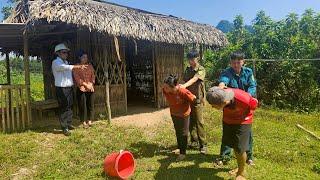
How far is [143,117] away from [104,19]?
2.97 m

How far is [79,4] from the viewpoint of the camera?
362 inches

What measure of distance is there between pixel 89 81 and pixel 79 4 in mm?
1792

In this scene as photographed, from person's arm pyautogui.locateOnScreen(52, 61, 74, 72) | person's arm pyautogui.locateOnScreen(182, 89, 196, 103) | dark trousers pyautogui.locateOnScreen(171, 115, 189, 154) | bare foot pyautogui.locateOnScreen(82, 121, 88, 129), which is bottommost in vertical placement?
bare foot pyautogui.locateOnScreen(82, 121, 88, 129)

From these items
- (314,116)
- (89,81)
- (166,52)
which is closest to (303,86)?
(314,116)

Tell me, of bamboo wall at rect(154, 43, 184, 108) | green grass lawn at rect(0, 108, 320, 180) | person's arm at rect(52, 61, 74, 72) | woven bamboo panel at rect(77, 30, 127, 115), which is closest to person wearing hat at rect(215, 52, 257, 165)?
green grass lawn at rect(0, 108, 320, 180)

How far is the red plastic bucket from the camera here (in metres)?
5.84

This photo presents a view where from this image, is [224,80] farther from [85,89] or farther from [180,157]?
[85,89]

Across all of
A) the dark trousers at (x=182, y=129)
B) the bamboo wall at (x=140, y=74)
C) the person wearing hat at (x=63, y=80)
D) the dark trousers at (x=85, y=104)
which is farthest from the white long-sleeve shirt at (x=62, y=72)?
the bamboo wall at (x=140, y=74)

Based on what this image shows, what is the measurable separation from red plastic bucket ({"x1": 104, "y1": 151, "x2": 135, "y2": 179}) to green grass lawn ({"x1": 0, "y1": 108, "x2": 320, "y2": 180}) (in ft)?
0.50

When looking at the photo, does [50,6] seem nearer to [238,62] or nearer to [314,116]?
[238,62]

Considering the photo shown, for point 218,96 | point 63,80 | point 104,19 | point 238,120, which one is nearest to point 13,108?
point 63,80

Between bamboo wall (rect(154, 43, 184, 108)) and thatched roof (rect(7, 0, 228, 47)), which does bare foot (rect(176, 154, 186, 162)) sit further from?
bamboo wall (rect(154, 43, 184, 108))

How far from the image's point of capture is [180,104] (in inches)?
259

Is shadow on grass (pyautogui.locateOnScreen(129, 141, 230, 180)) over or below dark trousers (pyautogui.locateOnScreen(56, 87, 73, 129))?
below
